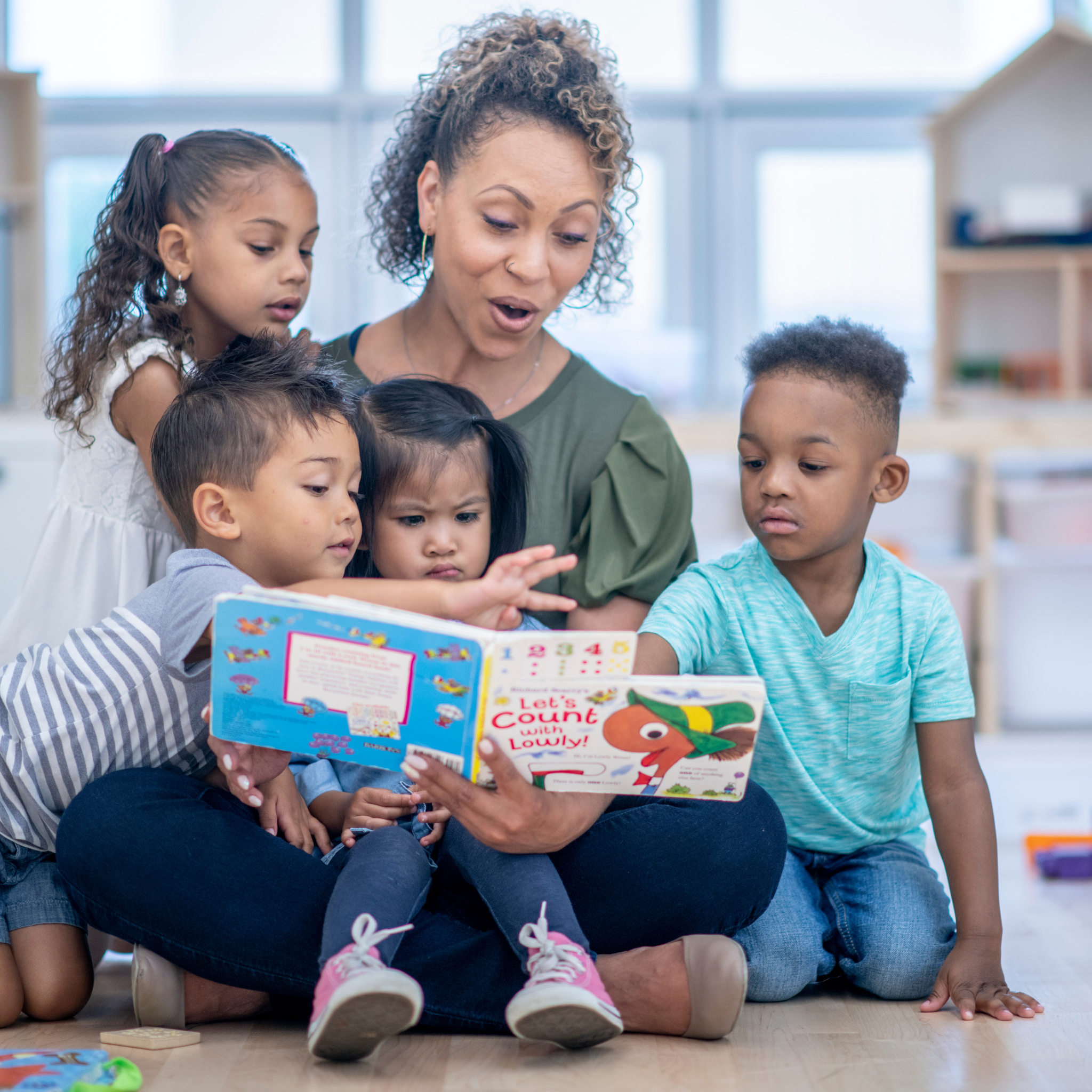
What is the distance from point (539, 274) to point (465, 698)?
0.61 m

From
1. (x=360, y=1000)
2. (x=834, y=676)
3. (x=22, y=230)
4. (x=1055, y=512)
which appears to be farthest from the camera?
(x=22, y=230)

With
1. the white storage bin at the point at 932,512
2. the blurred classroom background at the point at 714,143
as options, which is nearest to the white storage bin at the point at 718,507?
the white storage bin at the point at 932,512

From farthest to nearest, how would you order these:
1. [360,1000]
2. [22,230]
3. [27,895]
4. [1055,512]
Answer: [22,230] → [1055,512] → [27,895] → [360,1000]

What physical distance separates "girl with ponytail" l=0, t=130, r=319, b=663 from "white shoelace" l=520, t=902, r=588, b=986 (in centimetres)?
67

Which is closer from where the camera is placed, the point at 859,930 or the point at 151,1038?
the point at 151,1038

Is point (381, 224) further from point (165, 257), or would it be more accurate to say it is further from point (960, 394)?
point (960, 394)

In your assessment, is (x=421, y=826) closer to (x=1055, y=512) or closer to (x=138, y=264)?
(x=138, y=264)

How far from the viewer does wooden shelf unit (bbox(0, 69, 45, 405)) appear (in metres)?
3.40

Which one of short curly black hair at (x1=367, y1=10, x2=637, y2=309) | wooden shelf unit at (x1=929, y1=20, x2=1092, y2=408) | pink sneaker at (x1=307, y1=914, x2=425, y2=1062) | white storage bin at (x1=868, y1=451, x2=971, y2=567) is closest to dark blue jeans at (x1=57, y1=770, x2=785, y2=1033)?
pink sneaker at (x1=307, y1=914, x2=425, y2=1062)

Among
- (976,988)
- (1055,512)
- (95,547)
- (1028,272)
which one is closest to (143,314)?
(95,547)

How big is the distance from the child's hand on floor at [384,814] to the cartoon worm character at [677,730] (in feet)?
0.87

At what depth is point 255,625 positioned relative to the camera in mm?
1078

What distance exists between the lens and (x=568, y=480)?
5.30 feet

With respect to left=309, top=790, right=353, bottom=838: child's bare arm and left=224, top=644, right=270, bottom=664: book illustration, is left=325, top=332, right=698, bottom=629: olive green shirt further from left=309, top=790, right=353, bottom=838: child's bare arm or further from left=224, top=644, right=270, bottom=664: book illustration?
left=224, top=644, right=270, bottom=664: book illustration
